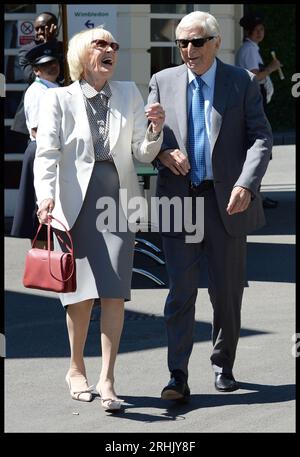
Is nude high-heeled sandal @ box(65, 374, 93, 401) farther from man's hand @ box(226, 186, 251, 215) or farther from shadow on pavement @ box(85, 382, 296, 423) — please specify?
man's hand @ box(226, 186, 251, 215)

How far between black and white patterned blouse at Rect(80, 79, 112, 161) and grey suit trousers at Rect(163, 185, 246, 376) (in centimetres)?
58

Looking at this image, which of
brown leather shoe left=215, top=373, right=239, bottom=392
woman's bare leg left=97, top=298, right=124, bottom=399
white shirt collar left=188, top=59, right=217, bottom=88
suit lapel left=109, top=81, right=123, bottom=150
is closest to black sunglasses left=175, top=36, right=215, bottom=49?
white shirt collar left=188, top=59, right=217, bottom=88

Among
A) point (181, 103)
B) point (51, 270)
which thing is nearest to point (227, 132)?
point (181, 103)

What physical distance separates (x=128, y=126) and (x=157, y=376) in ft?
5.05

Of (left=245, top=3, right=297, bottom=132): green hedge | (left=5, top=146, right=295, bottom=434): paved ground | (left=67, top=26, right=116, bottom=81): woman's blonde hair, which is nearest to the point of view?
(left=5, top=146, right=295, bottom=434): paved ground

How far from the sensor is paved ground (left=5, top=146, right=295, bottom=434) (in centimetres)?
638

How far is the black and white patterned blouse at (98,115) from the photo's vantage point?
669 cm

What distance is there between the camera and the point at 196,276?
6906 millimetres

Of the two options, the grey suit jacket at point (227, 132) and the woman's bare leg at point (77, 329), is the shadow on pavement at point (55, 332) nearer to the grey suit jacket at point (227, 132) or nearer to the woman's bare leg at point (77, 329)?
the woman's bare leg at point (77, 329)

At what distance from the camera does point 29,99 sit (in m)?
9.67

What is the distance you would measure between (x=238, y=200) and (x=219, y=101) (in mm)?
551
